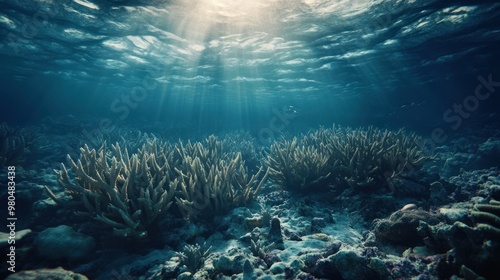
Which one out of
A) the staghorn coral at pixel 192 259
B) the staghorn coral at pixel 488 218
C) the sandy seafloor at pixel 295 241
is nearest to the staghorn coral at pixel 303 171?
the sandy seafloor at pixel 295 241

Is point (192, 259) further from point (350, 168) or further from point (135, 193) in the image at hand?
point (350, 168)

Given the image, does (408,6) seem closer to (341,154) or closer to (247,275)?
(341,154)

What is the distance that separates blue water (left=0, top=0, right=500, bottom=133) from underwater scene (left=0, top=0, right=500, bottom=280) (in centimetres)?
12

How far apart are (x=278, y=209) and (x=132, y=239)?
3528 mm

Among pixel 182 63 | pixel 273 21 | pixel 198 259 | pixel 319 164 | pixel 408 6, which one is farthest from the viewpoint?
pixel 182 63

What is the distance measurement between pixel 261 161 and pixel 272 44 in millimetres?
7956

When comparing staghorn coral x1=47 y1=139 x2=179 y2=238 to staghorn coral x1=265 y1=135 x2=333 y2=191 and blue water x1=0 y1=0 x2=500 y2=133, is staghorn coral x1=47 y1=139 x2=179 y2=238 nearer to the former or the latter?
staghorn coral x1=265 y1=135 x2=333 y2=191

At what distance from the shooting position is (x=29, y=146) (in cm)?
1045

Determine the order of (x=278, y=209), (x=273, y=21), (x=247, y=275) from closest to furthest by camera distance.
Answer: (x=247, y=275), (x=278, y=209), (x=273, y=21)

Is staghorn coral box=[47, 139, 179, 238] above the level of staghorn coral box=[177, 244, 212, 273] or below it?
above

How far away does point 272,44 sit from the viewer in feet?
48.4

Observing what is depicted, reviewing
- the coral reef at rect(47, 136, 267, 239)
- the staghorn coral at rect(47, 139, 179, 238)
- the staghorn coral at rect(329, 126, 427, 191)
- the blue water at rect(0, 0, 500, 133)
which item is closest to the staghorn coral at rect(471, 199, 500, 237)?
the staghorn coral at rect(329, 126, 427, 191)

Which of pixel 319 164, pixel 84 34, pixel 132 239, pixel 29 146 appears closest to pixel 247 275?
pixel 132 239

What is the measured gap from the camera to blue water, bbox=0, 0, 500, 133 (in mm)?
10617
